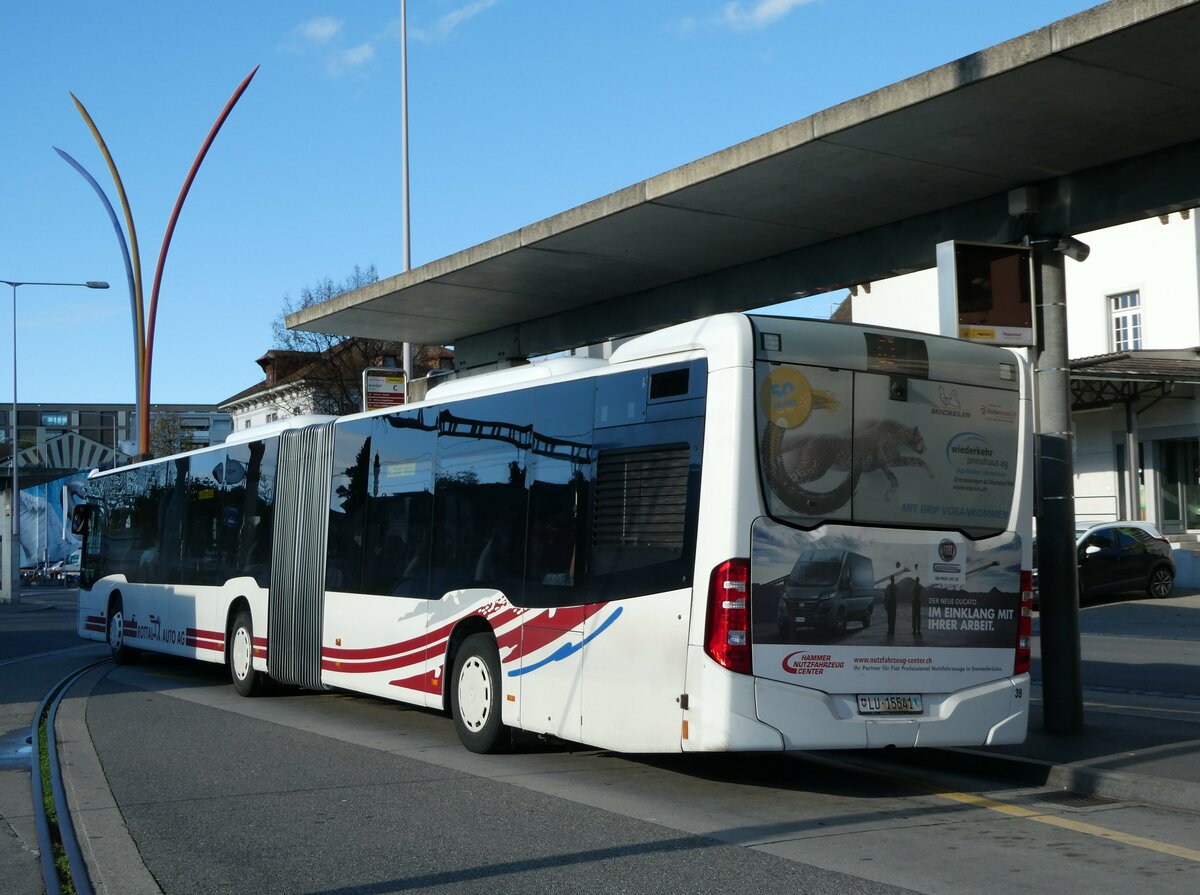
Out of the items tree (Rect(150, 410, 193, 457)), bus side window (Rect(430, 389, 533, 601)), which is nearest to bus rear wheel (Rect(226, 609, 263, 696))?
bus side window (Rect(430, 389, 533, 601))

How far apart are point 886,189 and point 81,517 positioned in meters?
16.5

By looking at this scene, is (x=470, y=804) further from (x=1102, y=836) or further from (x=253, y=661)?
(x=253, y=661)

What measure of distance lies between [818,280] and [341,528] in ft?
17.6

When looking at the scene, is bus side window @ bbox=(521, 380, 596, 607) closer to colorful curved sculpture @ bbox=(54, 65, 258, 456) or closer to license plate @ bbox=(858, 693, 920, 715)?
license plate @ bbox=(858, 693, 920, 715)

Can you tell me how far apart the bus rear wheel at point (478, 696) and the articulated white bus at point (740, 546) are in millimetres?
22

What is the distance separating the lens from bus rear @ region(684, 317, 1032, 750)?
8383mm

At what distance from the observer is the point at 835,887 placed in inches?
249

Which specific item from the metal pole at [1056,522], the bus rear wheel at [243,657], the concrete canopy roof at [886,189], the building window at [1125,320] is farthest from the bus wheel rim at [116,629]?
the building window at [1125,320]

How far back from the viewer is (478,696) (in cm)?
1102

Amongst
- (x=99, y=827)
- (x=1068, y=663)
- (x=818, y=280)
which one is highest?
(x=818, y=280)

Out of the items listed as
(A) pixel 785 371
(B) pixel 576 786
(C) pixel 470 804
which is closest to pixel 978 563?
(A) pixel 785 371

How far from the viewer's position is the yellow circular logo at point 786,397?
336 inches

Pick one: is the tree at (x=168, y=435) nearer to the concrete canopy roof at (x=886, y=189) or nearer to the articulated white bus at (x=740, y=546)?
the concrete canopy roof at (x=886, y=189)

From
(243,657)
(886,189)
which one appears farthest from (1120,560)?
(886,189)
